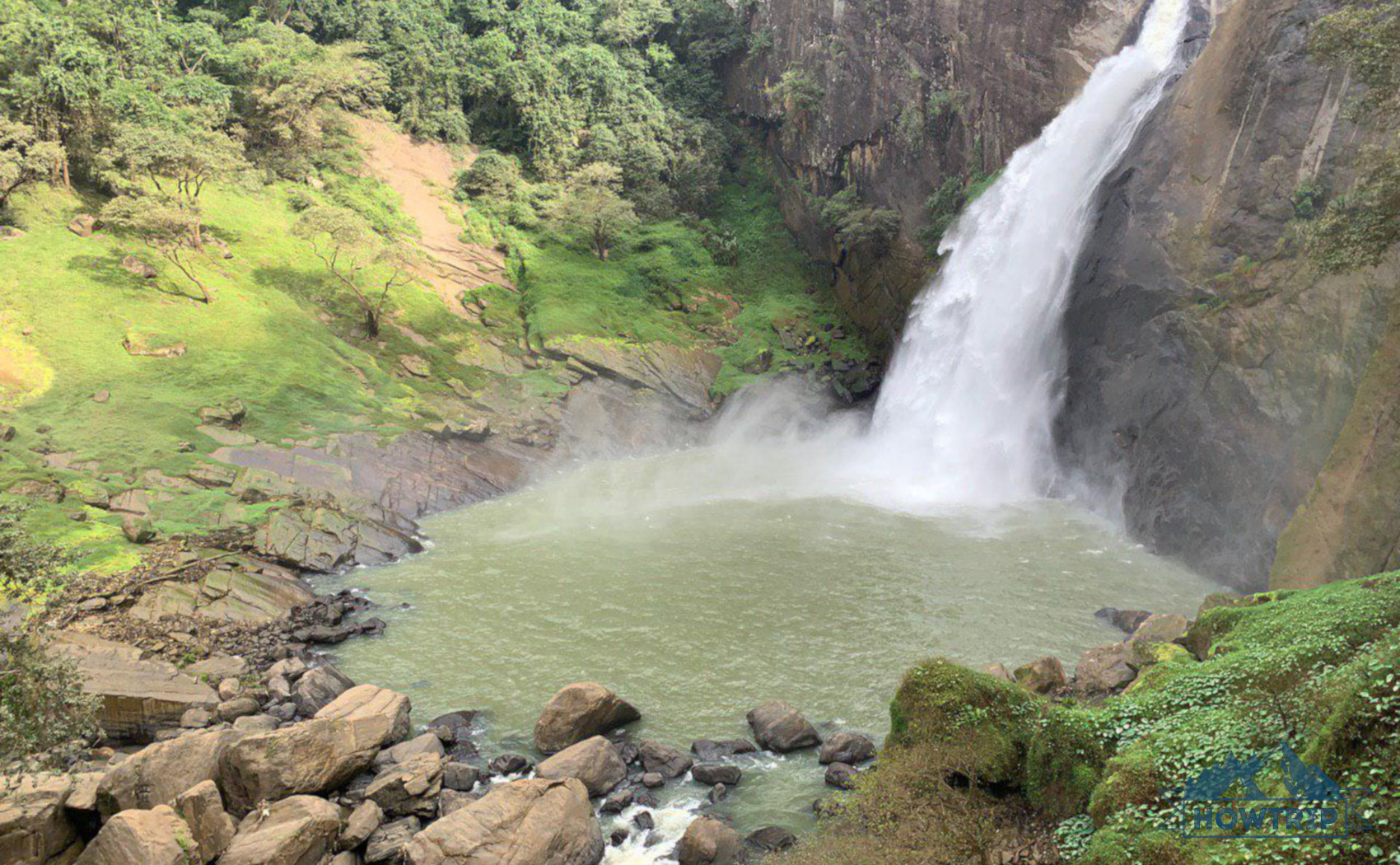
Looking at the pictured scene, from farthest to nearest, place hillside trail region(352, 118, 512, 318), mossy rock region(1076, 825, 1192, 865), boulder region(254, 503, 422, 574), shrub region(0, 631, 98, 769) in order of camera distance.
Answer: hillside trail region(352, 118, 512, 318) < boulder region(254, 503, 422, 574) < shrub region(0, 631, 98, 769) < mossy rock region(1076, 825, 1192, 865)

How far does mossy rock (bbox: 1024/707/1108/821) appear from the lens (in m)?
7.81

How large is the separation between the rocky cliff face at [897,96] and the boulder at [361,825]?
31.2m

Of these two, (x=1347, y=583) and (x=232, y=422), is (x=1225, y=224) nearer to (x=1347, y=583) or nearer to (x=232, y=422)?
(x=1347, y=583)

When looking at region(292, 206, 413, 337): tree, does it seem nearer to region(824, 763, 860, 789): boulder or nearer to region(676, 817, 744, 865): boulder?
region(824, 763, 860, 789): boulder

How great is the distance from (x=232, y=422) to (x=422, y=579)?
29.0 ft

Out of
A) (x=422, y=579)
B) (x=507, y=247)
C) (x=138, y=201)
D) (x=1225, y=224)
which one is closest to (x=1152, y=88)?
(x=1225, y=224)

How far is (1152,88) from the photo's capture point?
24500mm

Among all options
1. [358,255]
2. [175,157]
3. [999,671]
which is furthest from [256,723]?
[175,157]

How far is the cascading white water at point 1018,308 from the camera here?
84.1 ft

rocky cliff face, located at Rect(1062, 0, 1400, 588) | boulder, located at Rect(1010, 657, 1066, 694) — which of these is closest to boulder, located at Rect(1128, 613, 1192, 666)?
boulder, located at Rect(1010, 657, 1066, 694)

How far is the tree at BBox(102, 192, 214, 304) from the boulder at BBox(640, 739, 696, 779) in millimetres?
24957

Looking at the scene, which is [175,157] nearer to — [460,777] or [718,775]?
[460,777]

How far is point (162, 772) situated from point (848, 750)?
902cm

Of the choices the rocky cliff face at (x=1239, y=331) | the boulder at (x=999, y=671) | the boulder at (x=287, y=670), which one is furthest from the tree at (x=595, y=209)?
the boulder at (x=999, y=671)
